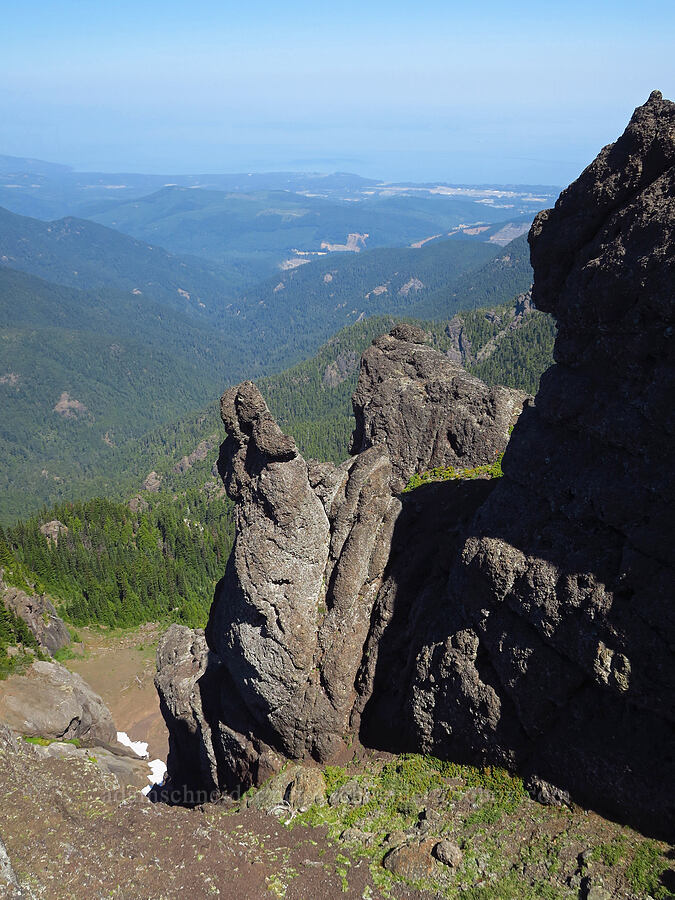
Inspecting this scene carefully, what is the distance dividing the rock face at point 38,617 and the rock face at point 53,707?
17.3m

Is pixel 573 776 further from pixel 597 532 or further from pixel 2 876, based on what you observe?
pixel 2 876

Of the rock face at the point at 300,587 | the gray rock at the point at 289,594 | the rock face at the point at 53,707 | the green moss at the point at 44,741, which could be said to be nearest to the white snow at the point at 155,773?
the rock face at the point at 53,707

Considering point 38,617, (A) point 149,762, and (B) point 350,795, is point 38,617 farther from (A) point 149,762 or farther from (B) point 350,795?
(B) point 350,795

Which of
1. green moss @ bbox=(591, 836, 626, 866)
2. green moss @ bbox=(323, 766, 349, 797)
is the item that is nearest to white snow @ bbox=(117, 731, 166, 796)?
green moss @ bbox=(323, 766, 349, 797)

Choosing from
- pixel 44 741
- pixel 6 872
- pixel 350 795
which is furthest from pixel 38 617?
pixel 350 795

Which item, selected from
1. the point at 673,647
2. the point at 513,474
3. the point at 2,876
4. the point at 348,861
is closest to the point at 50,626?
the point at 2,876

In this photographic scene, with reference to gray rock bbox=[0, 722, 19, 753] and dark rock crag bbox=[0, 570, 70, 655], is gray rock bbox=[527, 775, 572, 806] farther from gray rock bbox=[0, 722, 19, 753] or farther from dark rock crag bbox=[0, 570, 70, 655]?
dark rock crag bbox=[0, 570, 70, 655]

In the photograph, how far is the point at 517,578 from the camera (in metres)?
20.8

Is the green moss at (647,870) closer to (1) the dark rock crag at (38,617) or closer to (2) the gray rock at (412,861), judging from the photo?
(2) the gray rock at (412,861)

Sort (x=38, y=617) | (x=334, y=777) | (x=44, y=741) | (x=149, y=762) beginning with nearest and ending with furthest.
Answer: (x=334, y=777) → (x=44, y=741) → (x=149, y=762) → (x=38, y=617)

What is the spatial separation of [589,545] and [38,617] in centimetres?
6707

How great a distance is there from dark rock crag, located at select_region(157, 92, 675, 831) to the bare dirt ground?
84.4ft

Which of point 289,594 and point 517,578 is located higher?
point 517,578

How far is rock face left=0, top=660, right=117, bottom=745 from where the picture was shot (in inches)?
1613
